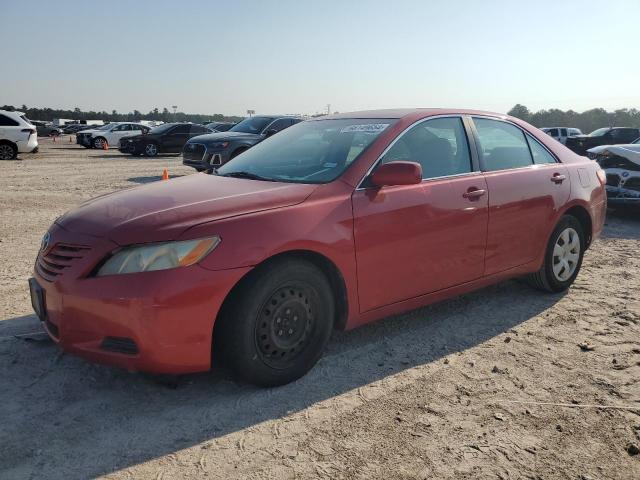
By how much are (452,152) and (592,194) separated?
5.93 ft

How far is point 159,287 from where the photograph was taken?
278cm

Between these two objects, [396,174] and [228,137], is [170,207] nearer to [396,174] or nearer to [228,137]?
[396,174]

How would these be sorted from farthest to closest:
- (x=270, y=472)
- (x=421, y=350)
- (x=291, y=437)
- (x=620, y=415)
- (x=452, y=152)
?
(x=452, y=152)
(x=421, y=350)
(x=620, y=415)
(x=291, y=437)
(x=270, y=472)

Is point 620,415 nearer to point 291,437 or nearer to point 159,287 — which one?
point 291,437

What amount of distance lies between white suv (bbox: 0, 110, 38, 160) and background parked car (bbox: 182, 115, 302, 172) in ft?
30.9

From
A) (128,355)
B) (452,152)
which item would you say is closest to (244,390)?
(128,355)

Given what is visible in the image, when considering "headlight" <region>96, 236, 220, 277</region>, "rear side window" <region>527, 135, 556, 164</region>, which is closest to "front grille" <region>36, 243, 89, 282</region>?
"headlight" <region>96, 236, 220, 277</region>

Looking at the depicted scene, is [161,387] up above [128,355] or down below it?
below

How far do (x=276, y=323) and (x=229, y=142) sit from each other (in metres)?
10.7

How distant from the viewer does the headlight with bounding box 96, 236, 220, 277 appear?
112 inches

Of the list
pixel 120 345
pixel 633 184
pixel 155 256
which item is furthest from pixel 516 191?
pixel 633 184

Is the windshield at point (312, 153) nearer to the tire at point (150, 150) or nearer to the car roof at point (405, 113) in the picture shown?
the car roof at point (405, 113)

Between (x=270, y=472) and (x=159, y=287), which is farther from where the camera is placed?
(x=159, y=287)

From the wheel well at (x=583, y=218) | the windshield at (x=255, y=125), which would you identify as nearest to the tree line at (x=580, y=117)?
the windshield at (x=255, y=125)
